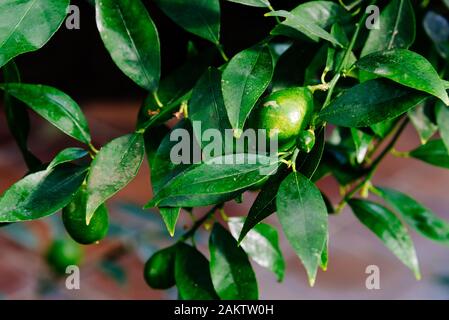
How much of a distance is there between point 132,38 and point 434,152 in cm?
48

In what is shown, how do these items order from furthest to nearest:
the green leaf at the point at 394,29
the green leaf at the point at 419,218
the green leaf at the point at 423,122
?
the green leaf at the point at 419,218 → the green leaf at the point at 423,122 → the green leaf at the point at 394,29

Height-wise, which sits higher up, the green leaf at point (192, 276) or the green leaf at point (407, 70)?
the green leaf at point (407, 70)

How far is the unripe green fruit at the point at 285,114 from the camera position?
58 cm

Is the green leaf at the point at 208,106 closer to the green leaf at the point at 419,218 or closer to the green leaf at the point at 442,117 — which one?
the green leaf at the point at 442,117

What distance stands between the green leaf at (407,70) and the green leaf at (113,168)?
23 centimetres

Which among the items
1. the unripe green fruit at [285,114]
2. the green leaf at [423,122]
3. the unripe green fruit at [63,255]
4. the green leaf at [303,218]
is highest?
the unripe green fruit at [63,255]

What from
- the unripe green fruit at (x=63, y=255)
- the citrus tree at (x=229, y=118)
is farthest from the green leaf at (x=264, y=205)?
the unripe green fruit at (x=63, y=255)

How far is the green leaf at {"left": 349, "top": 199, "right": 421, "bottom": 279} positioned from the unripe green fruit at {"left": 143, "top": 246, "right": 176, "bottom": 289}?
0.27 metres

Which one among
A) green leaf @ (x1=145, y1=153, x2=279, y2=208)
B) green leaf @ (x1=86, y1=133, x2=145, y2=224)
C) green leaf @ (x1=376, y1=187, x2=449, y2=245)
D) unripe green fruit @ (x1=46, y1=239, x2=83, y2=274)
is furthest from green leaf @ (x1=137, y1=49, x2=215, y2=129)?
unripe green fruit @ (x1=46, y1=239, x2=83, y2=274)

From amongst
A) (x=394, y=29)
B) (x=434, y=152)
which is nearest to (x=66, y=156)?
(x=394, y=29)

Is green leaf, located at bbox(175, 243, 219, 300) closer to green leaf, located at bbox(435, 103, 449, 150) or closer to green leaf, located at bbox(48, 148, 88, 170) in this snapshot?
green leaf, located at bbox(48, 148, 88, 170)
